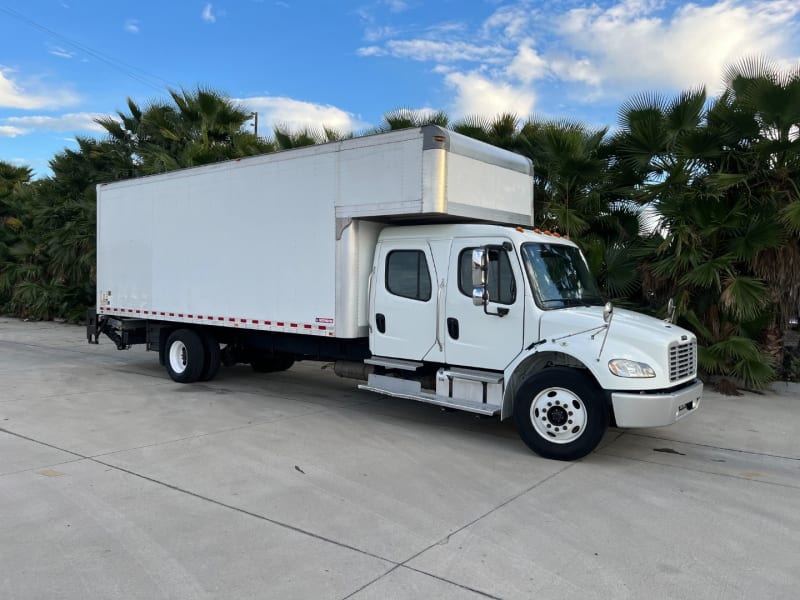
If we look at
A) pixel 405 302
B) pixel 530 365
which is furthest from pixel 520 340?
pixel 405 302

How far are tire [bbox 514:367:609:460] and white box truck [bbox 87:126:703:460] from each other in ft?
0.05

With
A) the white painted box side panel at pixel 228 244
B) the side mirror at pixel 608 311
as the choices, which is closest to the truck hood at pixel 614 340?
the side mirror at pixel 608 311

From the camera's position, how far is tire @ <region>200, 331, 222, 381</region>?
413 inches

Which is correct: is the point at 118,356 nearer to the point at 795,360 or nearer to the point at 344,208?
the point at 344,208

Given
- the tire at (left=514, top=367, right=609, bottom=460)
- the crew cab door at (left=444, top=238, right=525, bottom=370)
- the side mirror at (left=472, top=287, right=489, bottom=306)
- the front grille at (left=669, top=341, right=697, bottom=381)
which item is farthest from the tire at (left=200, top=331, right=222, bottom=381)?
the front grille at (left=669, top=341, right=697, bottom=381)

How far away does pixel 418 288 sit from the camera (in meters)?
7.64

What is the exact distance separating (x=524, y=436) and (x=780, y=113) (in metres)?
7.10

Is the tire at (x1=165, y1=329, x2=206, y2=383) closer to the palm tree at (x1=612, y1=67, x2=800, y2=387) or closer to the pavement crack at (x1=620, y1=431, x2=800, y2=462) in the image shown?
the pavement crack at (x1=620, y1=431, x2=800, y2=462)

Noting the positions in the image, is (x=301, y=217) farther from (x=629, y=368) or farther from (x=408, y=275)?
(x=629, y=368)

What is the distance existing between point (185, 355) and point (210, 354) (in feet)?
1.73

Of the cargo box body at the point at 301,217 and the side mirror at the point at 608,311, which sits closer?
the side mirror at the point at 608,311

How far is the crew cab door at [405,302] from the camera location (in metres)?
7.53

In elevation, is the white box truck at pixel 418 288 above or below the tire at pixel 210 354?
above

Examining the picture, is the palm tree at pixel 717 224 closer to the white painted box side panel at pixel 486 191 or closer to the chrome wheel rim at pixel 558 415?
the white painted box side panel at pixel 486 191
